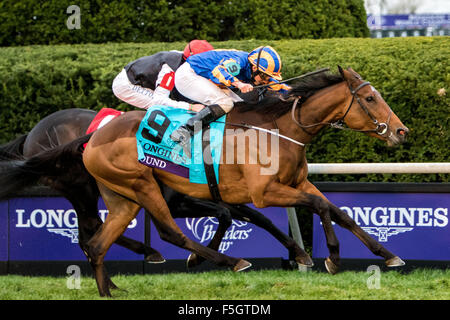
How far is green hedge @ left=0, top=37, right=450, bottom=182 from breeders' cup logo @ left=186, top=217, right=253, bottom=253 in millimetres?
913

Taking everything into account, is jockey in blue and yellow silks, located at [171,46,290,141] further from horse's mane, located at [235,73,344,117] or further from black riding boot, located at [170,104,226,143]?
horse's mane, located at [235,73,344,117]

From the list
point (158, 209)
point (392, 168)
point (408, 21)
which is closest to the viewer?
point (158, 209)

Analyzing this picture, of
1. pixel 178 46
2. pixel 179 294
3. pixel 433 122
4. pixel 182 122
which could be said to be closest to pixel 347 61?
pixel 433 122

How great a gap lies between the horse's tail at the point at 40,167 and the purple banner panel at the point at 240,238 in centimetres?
110

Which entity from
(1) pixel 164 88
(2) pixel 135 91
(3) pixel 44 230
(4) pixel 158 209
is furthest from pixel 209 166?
(3) pixel 44 230

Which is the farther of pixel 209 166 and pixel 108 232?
pixel 108 232

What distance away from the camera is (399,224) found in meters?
6.10

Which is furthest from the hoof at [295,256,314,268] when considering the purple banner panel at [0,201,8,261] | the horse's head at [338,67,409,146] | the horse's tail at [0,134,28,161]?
the purple banner panel at [0,201,8,261]

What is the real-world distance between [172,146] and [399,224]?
2.26m

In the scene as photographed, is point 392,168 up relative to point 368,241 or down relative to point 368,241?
up

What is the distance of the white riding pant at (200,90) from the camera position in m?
5.10

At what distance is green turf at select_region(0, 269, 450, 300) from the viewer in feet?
16.9

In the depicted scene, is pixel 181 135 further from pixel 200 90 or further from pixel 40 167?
pixel 40 167

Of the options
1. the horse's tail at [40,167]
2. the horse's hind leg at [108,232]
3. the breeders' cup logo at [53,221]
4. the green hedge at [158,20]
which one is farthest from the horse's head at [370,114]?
the green hedge at [158,20]
